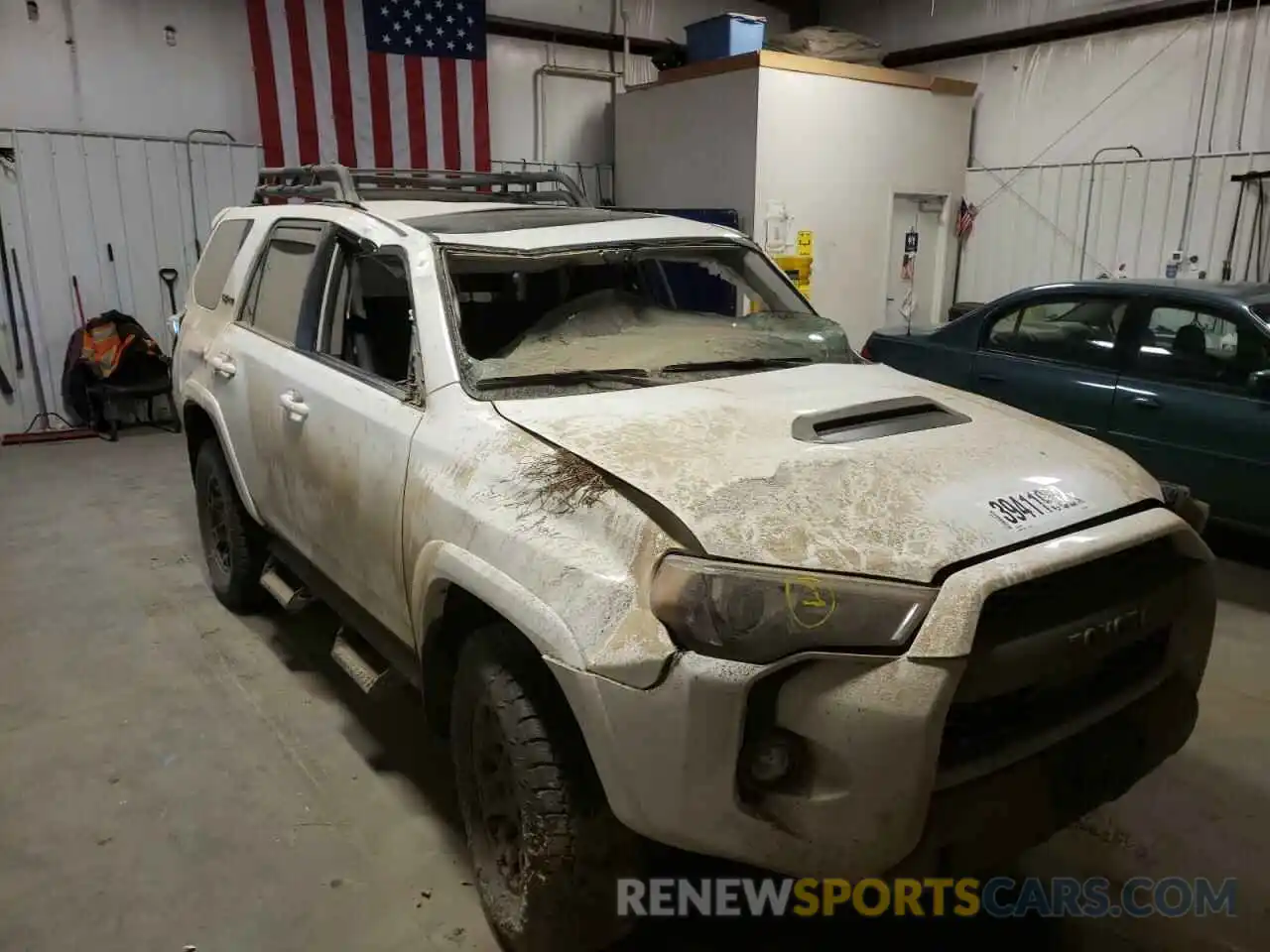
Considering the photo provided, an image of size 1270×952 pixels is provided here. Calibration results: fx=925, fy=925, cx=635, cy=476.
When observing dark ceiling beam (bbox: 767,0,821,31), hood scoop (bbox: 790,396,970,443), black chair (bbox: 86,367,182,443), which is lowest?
black chair (bbox: 86,367,182,443)

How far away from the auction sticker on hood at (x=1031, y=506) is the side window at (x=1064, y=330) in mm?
3582

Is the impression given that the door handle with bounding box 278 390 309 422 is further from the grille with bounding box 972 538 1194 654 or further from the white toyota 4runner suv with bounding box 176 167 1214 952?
the grille with bounding box 972 538 1194 654

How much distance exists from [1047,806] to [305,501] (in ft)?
7.37

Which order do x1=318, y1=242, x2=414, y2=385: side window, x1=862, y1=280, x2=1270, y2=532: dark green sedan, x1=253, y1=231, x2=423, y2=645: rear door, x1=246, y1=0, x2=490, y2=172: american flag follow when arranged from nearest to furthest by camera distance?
x1=253, y1=231, x2=423, y2=645: rear door < x1=318, y1=242, x2=414, y2=385: side window < x1=862, y1=280, x2=1270, y2=532: dark green sedan < x1=246, y1=0, x2=490, y2=172: american flag

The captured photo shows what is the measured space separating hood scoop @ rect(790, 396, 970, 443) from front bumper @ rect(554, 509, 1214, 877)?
0.49m

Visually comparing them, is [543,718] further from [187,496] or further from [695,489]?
[187,496]

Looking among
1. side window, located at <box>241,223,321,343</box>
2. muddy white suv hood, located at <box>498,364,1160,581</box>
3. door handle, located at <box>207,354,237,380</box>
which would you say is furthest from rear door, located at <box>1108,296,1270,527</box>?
door handle, located at <box>207,354,237,380</box>

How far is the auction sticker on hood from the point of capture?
1.78 meters

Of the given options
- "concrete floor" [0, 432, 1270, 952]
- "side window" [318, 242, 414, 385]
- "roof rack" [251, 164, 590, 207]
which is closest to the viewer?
"concrete floor" [0, 432, 1270, 952]

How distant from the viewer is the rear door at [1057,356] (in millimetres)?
5012

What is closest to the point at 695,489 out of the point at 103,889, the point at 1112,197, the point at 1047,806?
the point at 1047,806

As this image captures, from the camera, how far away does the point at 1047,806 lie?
6.05 feet

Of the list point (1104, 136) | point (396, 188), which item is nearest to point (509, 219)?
point (396, 188)

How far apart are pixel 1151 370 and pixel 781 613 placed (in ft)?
13.6
